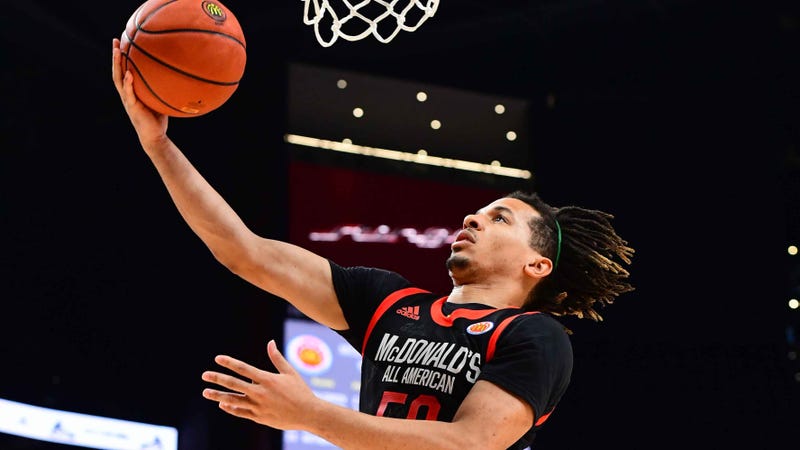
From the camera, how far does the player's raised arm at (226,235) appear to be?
301 cm

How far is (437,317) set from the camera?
3.13 metres

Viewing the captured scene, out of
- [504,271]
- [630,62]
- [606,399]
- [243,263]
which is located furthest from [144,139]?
[630,62]

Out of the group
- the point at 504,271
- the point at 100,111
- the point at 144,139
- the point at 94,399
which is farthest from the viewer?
the point at 100,111

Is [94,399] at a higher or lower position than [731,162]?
lower

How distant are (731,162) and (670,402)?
1938 millimetres

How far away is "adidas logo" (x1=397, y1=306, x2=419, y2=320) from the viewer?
3.16 meters

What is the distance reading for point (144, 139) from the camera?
3.02 meters

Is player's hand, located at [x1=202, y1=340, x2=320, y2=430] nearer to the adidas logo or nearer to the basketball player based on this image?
the basketball player

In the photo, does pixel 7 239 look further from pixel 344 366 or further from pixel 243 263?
pixel 243 263

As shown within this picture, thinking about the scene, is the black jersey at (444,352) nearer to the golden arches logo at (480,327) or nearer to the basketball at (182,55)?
the golden arches logo at (480,327)

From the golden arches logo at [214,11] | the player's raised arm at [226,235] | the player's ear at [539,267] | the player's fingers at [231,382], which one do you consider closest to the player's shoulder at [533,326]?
the player's ear at [539,267]

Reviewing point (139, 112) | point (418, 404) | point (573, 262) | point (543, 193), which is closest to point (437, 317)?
point (418, 404)

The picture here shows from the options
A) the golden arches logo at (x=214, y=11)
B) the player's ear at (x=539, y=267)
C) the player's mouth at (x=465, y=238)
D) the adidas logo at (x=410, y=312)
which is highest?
the golden arches logo at (x=214, y=11)

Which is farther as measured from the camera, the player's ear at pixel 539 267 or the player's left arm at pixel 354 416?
the player's ear at pixel 539 267
